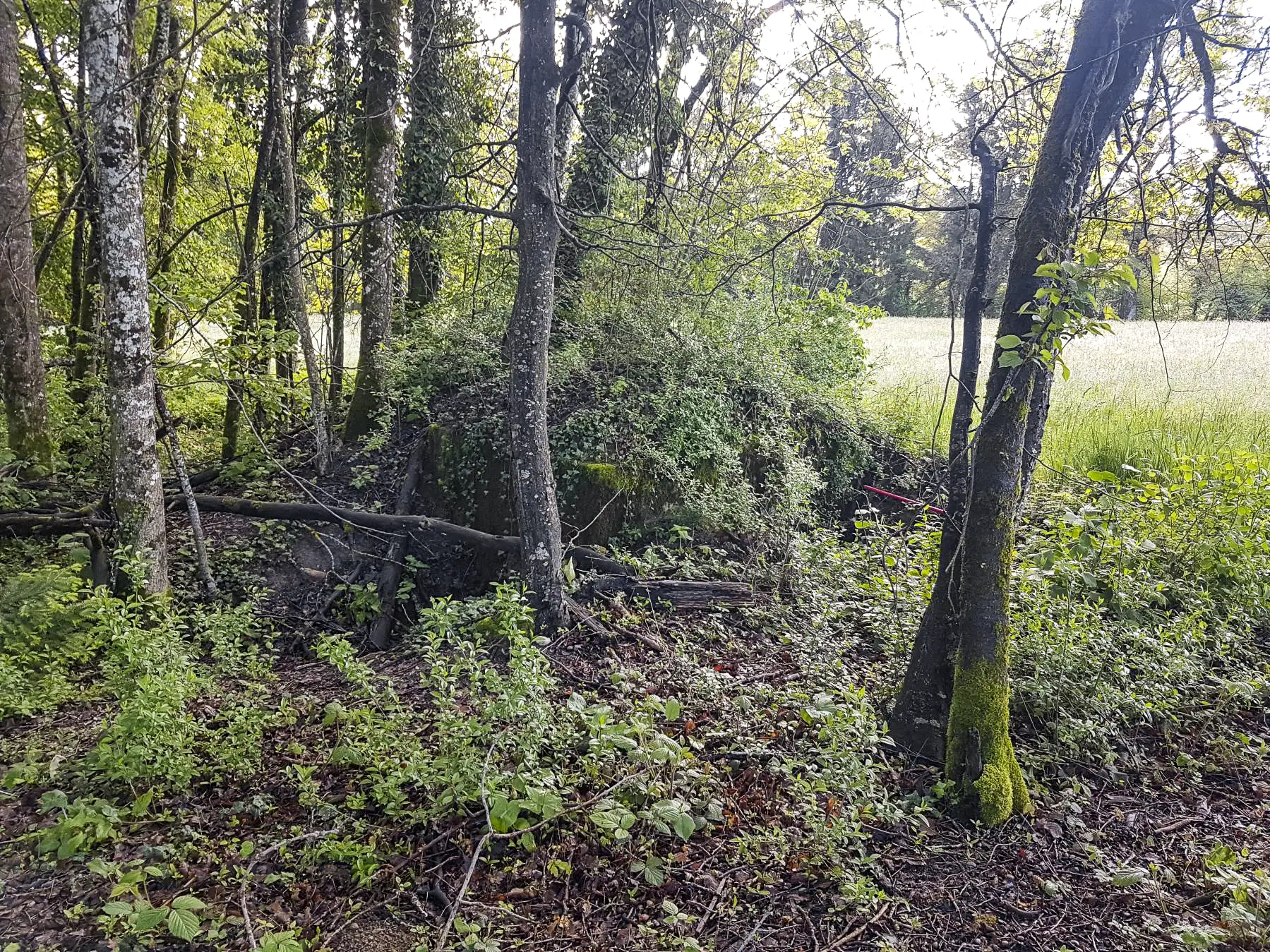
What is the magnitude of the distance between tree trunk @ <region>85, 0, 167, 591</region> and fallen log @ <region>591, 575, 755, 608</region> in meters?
3.23

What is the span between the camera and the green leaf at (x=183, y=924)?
2.43 m

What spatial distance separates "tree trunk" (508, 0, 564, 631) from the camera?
412cm

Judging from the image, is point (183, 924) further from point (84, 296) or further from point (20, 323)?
point (84, 296)

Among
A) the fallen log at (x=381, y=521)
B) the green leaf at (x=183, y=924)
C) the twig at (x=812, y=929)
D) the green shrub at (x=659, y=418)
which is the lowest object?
the twig at (x=812, y=929)

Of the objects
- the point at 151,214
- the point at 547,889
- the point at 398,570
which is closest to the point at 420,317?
A: the point at 398,570

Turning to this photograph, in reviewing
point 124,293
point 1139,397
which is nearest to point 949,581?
point 124,293

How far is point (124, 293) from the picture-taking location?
4812mm

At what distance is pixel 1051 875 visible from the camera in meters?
3.17

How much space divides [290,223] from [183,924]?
259 inches

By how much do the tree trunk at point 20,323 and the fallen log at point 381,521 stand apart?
6.88 feet

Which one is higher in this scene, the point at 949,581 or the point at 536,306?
the point at 536,306

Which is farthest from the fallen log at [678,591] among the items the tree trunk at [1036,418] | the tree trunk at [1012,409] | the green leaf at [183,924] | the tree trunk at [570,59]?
the green leaf at [183,924]

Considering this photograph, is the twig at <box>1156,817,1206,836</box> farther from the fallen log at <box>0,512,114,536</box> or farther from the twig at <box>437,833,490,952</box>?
A: the fallen log at <box>0,512,114,536</box>

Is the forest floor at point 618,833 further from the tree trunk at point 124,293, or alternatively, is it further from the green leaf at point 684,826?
the tree trunk at point 124,293
